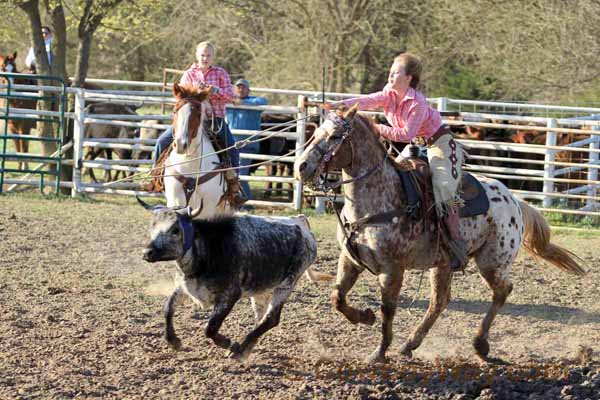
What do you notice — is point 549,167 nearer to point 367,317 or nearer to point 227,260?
point 367,317

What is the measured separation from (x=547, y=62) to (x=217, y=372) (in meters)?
16.9

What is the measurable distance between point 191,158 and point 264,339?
208 cm

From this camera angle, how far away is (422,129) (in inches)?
278

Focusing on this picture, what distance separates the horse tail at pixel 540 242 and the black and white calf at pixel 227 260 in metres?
1.91

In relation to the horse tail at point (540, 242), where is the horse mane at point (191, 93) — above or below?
above

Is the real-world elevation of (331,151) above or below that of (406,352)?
above

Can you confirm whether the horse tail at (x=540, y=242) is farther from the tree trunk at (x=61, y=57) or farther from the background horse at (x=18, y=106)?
the background horse at (x=18, y=106)

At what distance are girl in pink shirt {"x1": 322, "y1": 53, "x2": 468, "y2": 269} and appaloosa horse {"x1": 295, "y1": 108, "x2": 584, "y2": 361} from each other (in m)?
0.13

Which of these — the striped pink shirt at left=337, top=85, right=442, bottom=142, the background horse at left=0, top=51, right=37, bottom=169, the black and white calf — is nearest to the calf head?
the black and white calf

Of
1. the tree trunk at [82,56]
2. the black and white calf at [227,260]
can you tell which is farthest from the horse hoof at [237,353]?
the tree trunk at [82,56]

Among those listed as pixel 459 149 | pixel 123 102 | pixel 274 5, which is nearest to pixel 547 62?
pixel 274 5

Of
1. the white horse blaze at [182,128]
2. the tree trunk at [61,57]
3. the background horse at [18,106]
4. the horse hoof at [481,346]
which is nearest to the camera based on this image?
the horse hoof at [481,346]

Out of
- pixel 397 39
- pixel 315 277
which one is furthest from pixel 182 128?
pixel 397 39

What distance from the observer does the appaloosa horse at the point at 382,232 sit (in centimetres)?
635
